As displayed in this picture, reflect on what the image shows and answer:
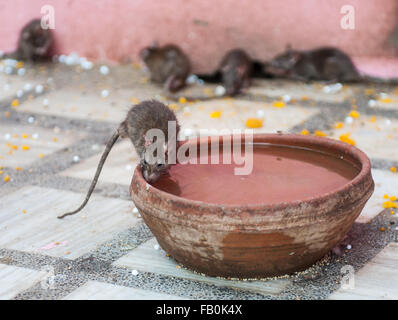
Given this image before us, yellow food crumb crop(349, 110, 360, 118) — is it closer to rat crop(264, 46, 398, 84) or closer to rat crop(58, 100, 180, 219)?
rat crop(264, 46, 398, 84)

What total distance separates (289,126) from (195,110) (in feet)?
3.26

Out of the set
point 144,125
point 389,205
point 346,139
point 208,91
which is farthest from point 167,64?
Answer: point 389,205

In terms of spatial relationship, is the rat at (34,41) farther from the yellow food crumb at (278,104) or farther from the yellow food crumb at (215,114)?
the yellow food crumb at (278,104)

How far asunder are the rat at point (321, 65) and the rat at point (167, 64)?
95 centimetres

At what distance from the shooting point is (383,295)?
3365mm

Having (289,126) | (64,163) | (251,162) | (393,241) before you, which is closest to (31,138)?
(64,163)

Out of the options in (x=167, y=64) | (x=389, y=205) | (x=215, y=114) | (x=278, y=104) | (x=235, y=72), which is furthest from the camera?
(x=167, y=64)

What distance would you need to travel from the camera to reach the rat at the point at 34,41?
26.4 feet

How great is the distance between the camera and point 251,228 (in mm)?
3184

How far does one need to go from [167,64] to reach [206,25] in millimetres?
671

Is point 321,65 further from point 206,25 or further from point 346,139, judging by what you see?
point 346,139

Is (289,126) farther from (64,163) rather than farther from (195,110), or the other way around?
(64,163)

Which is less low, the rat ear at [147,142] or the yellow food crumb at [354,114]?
the rat ear at [147,142]

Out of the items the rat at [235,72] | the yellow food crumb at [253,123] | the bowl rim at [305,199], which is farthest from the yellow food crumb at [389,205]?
the rat at [235,72]
